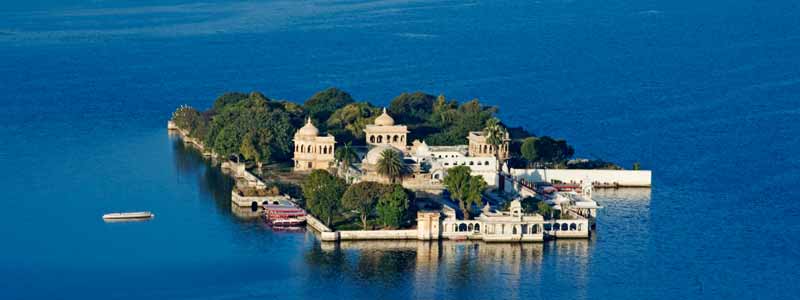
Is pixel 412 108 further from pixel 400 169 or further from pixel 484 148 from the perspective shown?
pixel 400 169

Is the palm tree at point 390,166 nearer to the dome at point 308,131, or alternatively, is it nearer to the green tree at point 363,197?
the green tree at point 363,197

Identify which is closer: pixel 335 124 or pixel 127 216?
pixel 127 216

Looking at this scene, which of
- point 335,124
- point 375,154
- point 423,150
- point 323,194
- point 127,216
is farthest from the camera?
point 335,124

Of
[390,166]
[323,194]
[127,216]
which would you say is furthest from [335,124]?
[323,194]

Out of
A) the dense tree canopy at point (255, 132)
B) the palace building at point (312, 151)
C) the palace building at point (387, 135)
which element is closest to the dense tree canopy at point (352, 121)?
the palace building at point (387, 135)

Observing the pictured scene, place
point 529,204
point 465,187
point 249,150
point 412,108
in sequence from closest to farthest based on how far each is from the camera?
point 529,204 → point 465,187 → point 249,150 → point 412,108

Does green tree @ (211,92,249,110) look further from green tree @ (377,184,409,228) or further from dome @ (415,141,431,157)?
green tree @ (377,184,409,228)

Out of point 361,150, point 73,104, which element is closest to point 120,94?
point 73,104
